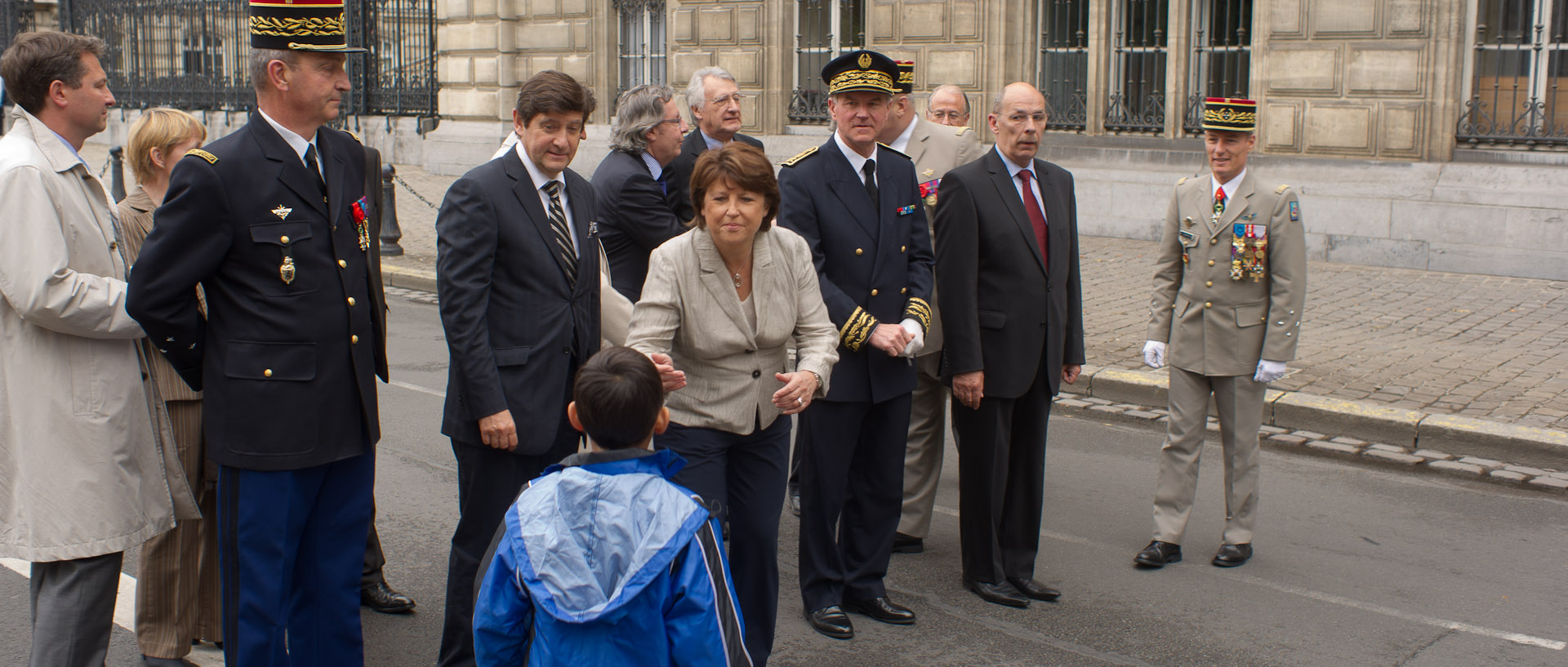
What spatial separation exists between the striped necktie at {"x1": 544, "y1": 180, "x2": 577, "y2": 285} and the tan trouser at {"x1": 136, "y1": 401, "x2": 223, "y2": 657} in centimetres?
127

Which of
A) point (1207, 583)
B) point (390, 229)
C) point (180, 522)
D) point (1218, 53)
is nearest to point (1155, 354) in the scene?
point (1207, 583)

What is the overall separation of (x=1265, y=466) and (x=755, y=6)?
1289 cm

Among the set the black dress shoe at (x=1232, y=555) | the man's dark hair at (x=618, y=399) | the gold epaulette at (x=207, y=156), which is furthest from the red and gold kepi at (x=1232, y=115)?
the gold epaulette at (x=207, y=156)

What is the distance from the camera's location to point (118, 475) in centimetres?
363

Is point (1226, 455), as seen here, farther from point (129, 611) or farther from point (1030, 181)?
point (129, 611)

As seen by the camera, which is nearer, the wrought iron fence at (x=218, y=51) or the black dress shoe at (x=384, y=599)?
the black dress shoe at (x=384, y=599)

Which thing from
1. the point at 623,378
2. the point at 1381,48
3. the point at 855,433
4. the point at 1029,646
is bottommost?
the point at 1029,646

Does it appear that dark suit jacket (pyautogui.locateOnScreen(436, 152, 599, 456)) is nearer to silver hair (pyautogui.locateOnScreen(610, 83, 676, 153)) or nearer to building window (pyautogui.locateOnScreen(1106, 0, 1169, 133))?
silver hair (pyautogui.locateOnScreen(610, 83, 676, 153))

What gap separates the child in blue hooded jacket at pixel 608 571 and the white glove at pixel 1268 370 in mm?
3143

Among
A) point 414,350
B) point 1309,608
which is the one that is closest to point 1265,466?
point 1309,608

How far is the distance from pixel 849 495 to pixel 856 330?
0.65 metres

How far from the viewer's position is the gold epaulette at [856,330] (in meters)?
4.49

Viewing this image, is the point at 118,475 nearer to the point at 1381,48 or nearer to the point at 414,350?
the point at 414,350

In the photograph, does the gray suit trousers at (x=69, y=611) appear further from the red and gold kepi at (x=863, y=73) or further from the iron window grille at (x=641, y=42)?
the iron window grille at (x=641, y=42)
